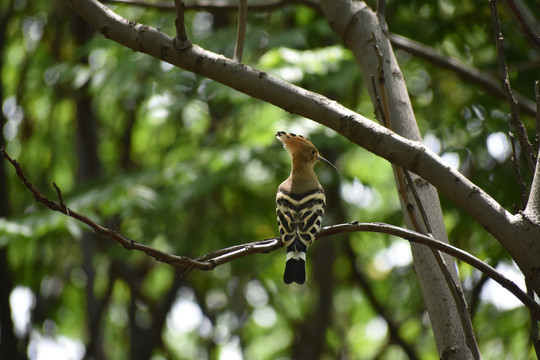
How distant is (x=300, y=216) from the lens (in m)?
3.74

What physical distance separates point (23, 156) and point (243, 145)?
11.8 feet

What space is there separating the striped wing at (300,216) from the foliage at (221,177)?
1435 mm

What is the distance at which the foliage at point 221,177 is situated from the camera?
590cm

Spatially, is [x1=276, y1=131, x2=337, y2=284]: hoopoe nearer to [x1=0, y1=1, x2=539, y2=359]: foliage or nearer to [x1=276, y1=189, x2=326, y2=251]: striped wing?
[x1=276, y1=189, x2=326, y2=251]: striped wing

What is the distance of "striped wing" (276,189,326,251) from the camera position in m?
3.52

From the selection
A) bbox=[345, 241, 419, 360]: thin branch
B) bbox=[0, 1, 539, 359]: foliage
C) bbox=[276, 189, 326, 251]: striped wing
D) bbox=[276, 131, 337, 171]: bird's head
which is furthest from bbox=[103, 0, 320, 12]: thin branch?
bbox=[345, 241, 419, 360]: thin branch

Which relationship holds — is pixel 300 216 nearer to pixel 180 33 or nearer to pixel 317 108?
pixel 317 108

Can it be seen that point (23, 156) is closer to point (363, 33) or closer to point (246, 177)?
point (246, 177)

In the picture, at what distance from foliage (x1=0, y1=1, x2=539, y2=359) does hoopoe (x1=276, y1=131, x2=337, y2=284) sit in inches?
50.9

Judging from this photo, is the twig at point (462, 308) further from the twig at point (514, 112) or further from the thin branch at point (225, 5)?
the thin branch at point (225, 5)

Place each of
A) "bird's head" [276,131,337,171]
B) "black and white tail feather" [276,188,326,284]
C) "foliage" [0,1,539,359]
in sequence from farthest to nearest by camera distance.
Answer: "foliage" [0,1,539,359] < "bird's head" [276,131,337,171] < "black and white tail feather" [276,188,326,284]

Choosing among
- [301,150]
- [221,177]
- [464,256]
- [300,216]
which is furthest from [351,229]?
[221,177]

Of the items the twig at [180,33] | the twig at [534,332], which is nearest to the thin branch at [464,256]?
the twig at [534,332]

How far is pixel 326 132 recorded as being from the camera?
613 centimetres
